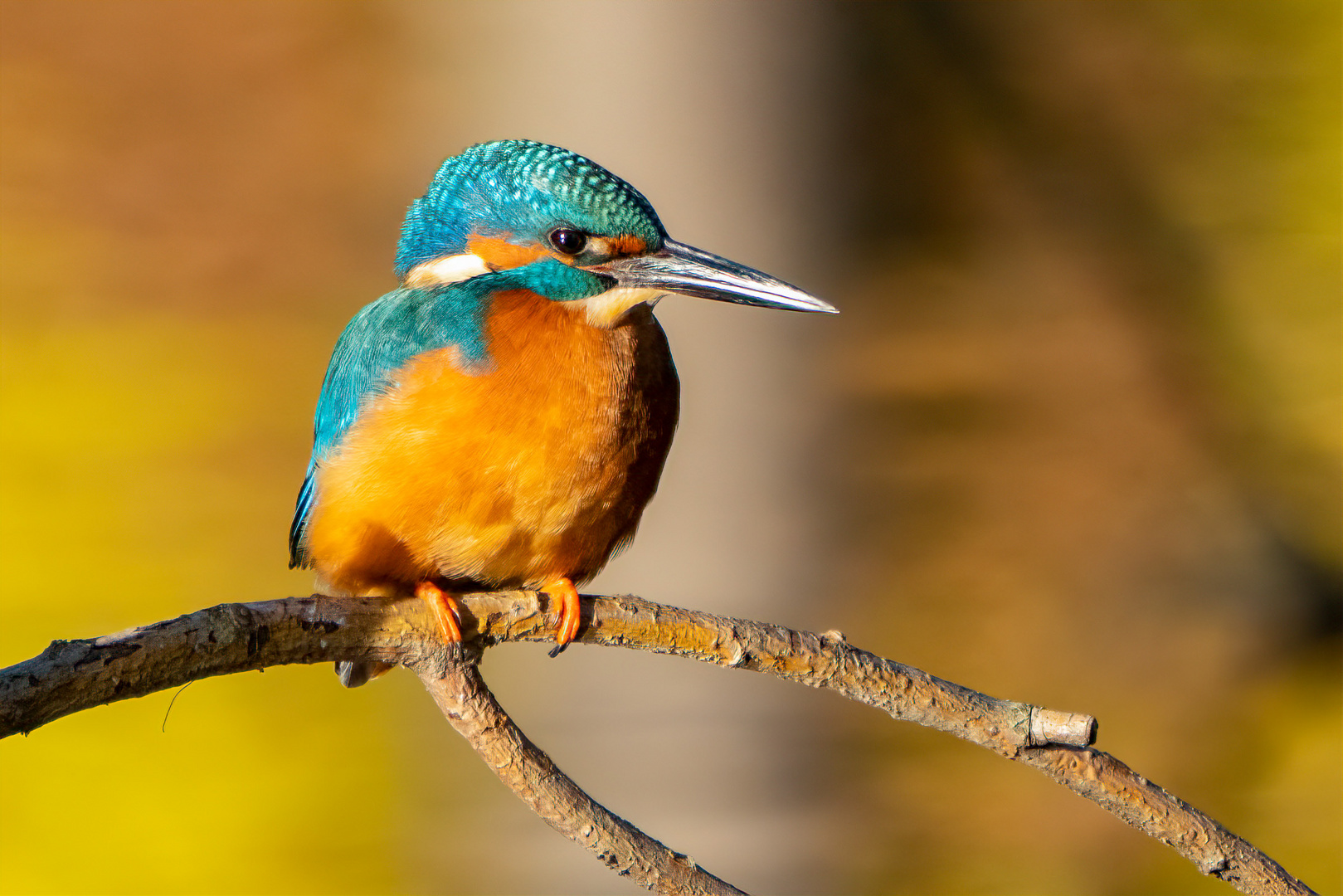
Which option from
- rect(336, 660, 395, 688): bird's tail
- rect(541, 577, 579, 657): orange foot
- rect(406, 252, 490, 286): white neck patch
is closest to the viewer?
rect(541, 577, 579, 657): orange foot

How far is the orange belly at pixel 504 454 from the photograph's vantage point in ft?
4.64

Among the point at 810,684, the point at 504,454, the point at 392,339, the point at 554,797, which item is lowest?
the point at 554,797

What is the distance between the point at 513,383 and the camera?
142 cm

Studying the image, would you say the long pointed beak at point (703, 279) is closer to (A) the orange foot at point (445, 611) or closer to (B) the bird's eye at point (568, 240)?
(B) the bird's eye at point (568, 240)

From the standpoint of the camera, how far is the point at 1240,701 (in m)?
3.95

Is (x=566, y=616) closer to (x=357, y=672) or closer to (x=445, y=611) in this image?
(x=445, y=611)

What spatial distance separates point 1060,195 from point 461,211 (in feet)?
9.88

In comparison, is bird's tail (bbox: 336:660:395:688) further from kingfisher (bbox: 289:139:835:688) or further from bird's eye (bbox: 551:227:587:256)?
bird's eye (bbox: 551:227:587:256)

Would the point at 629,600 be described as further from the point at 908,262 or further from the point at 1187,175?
the point at 1187,175

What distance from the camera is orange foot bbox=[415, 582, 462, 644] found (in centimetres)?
129

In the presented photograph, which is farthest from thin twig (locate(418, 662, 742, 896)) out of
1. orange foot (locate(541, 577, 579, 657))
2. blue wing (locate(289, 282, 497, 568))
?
blue wing (locate(289, 282, 497, 568))

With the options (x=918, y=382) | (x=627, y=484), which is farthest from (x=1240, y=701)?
(x=627, y=484)

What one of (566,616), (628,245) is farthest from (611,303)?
(566,616)

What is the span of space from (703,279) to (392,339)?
0.38m
